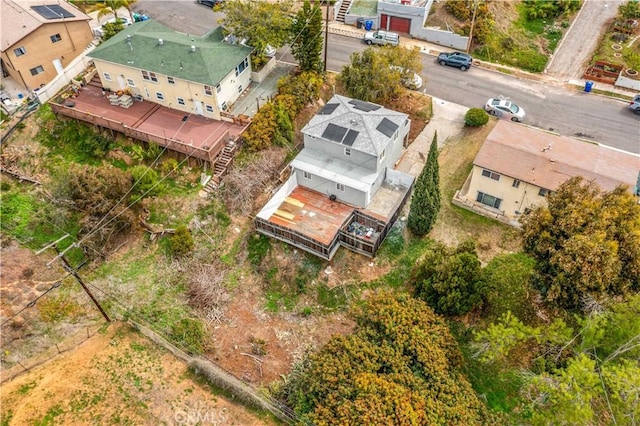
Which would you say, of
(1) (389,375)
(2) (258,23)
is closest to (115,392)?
(1) (389,375)

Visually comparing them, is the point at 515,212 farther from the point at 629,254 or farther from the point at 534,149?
Answer: the point at 629,254

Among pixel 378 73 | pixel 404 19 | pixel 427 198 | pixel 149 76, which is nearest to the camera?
pixel 427 198

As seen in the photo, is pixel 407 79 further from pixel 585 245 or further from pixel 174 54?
pixel 585 245

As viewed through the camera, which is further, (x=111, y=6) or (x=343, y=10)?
(x=343, y=10)

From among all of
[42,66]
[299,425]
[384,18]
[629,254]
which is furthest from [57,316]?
[384,18]

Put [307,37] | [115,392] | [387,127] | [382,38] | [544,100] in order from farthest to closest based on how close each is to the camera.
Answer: [382,38] < [544,100] < [307,37] < [387,127] < [115,392]

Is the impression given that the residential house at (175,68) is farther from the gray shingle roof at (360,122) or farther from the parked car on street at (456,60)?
the parked car on street at (456,60)

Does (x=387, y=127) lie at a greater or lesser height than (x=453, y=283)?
greater

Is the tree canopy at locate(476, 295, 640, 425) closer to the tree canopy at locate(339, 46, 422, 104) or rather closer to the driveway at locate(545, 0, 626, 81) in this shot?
the tree canopy at locate(339, 46, 422, 104)
